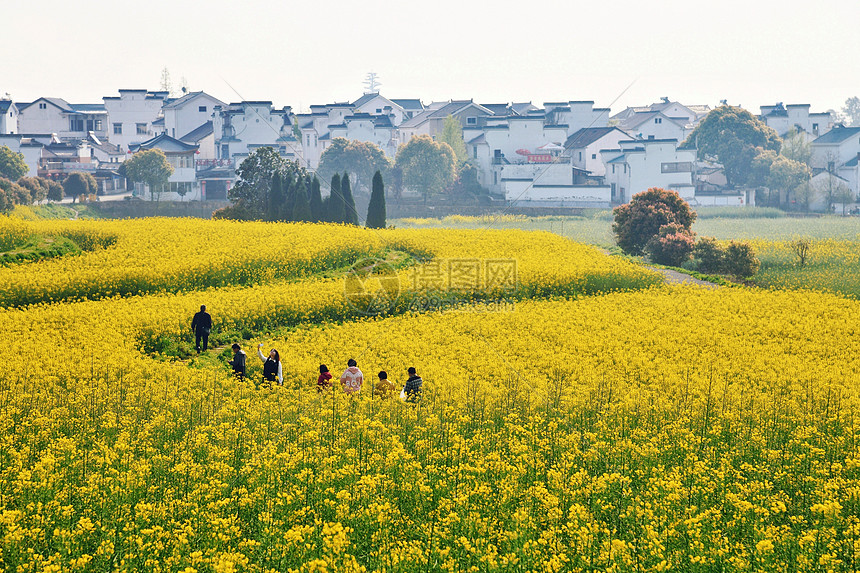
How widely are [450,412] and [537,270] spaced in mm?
17422

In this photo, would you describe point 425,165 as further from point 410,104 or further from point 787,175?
point 410,104

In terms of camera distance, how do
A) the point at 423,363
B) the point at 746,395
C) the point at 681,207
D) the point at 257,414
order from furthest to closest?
1. the point at 681,207
2. the point at 423,363
3. the point at 746,395
4. the point at 257,414

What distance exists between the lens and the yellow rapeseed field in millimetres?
8391

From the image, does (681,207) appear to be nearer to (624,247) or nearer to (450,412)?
A: (624,247)

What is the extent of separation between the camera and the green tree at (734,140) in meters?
91.9

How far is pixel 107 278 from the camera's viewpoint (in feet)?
83.7

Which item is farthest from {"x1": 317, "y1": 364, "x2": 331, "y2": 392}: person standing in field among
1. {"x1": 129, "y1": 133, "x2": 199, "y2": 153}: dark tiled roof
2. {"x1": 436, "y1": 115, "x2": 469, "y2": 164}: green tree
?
{"x1": 436, "y1": 115, "x2": 469, "y2": 164}: green tree

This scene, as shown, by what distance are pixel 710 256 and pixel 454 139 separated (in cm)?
6311

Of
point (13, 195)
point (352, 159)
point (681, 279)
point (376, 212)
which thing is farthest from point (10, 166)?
point (681, 279)

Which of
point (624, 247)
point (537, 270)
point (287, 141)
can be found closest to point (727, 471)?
point (537, 270)

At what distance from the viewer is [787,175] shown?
85625mm

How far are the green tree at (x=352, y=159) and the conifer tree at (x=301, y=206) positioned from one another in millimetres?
42043

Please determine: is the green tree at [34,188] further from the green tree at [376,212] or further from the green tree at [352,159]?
the green tree at [376,212]

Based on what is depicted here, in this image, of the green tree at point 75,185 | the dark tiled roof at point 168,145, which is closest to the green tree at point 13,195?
the green tree at point 75,185
